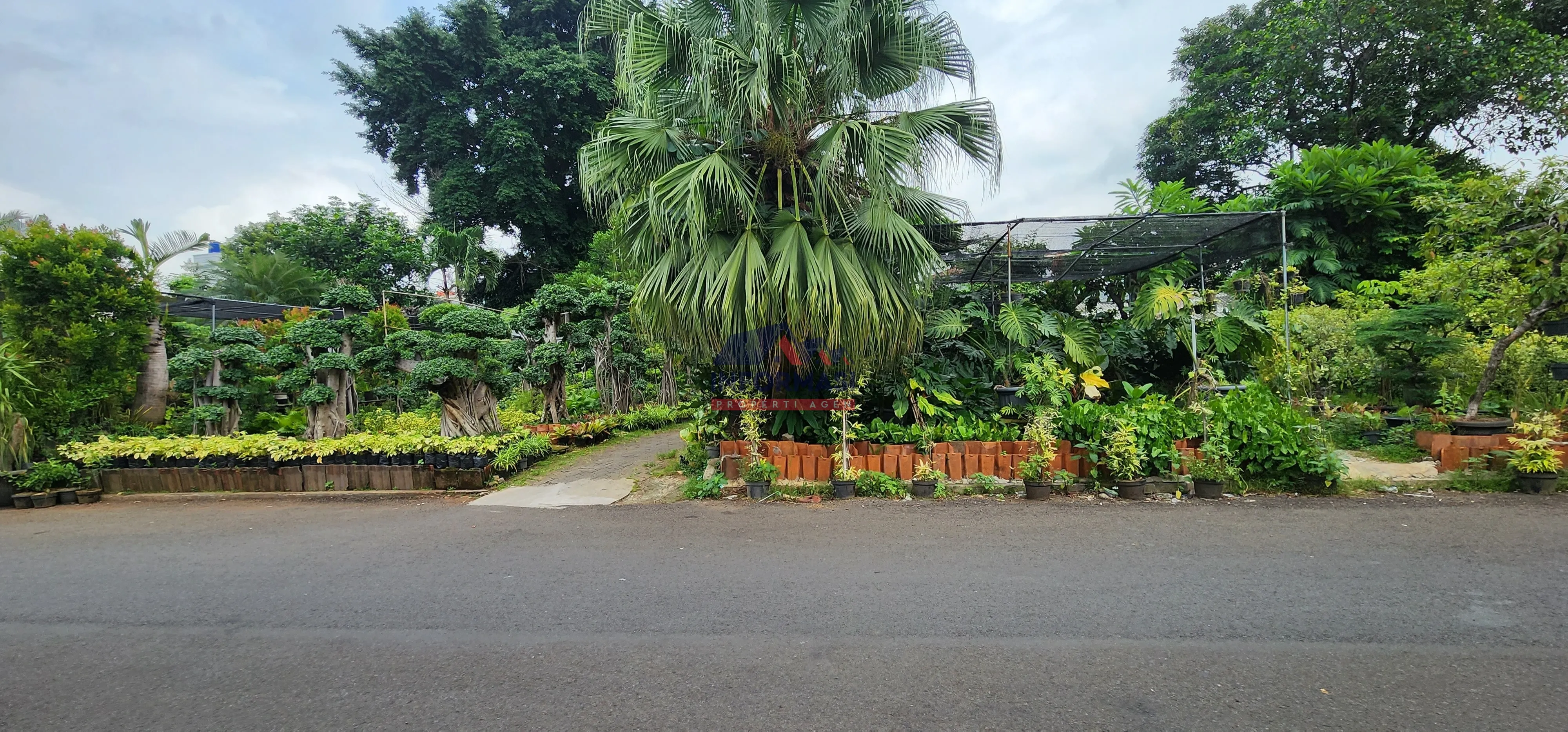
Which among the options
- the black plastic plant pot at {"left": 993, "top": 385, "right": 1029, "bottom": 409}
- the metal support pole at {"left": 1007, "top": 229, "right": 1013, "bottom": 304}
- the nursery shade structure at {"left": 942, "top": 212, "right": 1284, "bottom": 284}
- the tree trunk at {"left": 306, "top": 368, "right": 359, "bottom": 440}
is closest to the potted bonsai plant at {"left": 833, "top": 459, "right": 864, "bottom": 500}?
the black plastic plant pot at {"left": 993, "top": 385, "right": 1029, "bottom": 409}

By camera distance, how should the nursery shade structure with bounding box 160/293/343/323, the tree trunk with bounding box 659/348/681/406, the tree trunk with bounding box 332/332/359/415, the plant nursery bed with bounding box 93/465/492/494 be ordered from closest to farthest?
1. the plant nursery bed with bounding box 93/465/492/494
2. the tree trunk with bounding box 332/332/359/415
3. the nursery shade structure with bounding box 160/293/343/323
4. the tree trunk with bounding box 659/348/681/406

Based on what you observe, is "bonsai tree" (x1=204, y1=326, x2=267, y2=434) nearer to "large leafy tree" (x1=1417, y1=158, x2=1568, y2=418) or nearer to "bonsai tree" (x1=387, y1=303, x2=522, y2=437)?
"bonsai tree" (x1=387, y1=303, x2=522, y2=437)

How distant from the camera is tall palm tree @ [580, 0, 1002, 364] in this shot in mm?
5398

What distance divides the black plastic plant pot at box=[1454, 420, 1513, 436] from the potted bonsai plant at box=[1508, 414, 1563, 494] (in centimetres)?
57

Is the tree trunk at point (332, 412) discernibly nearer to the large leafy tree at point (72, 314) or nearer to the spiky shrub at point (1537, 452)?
the large leafy tree at point (72, 314)

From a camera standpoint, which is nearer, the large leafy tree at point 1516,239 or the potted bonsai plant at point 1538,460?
the potted bonsai plant at point 1538,460

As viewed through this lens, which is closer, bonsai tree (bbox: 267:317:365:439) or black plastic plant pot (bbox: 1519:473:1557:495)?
black plastic plant pot (bbox: 1519:473:1557:495)

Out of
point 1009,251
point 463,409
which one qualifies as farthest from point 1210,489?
point 463,409

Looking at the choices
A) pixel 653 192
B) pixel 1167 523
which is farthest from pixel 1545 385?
pixel 653 192

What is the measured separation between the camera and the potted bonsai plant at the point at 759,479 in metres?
5.76

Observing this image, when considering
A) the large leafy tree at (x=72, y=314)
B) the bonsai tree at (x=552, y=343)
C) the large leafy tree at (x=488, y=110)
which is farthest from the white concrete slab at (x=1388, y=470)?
the large leafy tree at (x=488, y=110)

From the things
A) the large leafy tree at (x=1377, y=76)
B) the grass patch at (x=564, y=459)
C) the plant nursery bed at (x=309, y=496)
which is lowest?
the plant nursery bed at (x=309, y=496)

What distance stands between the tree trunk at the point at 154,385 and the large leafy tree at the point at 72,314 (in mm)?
863

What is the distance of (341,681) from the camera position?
2537 mm
